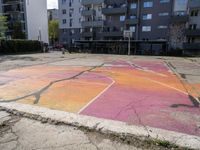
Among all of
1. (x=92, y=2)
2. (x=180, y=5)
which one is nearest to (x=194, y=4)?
(x=180, y=5)

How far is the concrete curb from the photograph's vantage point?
12.3ft

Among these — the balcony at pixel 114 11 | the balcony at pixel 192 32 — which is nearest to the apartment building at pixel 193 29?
the balcony at pixel 192 32

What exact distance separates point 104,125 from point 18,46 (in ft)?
107

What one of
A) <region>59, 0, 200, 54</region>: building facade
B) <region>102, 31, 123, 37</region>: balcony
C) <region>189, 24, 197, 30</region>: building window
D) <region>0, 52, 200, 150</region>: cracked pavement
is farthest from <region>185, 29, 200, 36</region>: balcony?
<region>0, 52, 200, 150</region>: cracked pavement

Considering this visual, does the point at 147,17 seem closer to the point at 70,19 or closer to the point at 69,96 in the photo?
the point at 70,19

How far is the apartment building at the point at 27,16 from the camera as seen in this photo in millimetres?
49375

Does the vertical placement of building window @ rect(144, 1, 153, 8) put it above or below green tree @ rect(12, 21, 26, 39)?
above

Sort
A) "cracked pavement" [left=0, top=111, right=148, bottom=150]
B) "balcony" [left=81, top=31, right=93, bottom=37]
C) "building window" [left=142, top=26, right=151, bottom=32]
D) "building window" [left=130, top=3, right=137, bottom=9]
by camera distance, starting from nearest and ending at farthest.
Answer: "cracked pavement" [left=0, top=111, right=148, bottom=150] < "building window" [left=142, top=26, right=151, bottom=32] < "building window" [left=130, top=3, right=137, bottom=9] < "balcony" [left=81, top=31, right=93, bottom=37]

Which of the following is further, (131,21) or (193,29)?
(131,21)

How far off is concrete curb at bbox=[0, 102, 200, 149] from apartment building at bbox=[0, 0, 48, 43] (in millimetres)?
44928

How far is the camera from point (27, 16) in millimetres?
49781

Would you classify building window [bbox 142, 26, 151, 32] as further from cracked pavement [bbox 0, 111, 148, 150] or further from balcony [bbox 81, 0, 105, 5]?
cracked pavement [bbox 0, 111, 148, 150]

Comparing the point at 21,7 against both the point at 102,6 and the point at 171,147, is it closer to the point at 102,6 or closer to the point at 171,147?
the point at 102,6

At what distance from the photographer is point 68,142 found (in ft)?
11.8
